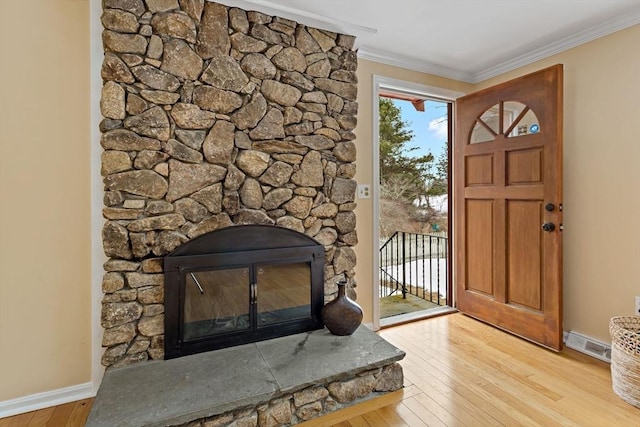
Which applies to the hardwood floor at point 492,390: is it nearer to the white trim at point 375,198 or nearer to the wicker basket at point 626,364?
the wicker basket at point 626,364

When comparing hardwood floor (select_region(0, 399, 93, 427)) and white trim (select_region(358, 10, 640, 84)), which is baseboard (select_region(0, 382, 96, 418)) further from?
white trim (select_region(358, 10, 640, 84))

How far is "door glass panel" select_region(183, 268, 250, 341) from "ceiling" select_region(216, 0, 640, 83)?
1.73 meters

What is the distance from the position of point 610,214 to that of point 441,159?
7.42 feet

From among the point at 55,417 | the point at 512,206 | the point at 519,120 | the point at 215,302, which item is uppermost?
the point at 519,120

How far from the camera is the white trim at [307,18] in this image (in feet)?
6.81

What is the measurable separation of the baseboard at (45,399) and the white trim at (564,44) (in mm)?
4036

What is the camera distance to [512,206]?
2.77 metres

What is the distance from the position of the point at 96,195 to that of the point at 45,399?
3.86 feet

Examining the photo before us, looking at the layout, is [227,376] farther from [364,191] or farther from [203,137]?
[364,191]

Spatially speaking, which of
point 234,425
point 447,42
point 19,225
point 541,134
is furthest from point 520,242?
point 19,225

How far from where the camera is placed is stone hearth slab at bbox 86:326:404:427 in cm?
150

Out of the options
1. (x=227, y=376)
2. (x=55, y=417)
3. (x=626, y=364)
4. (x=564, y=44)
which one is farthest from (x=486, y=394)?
(x=564, y=44)

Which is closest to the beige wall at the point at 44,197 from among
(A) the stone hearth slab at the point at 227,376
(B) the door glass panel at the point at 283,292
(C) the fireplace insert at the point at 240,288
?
(A) the stone hearth slab at the point at 227,376

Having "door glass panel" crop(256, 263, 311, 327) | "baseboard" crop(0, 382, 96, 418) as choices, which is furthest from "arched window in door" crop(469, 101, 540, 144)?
"baseboard" crop(0, 382, 96, 418)
